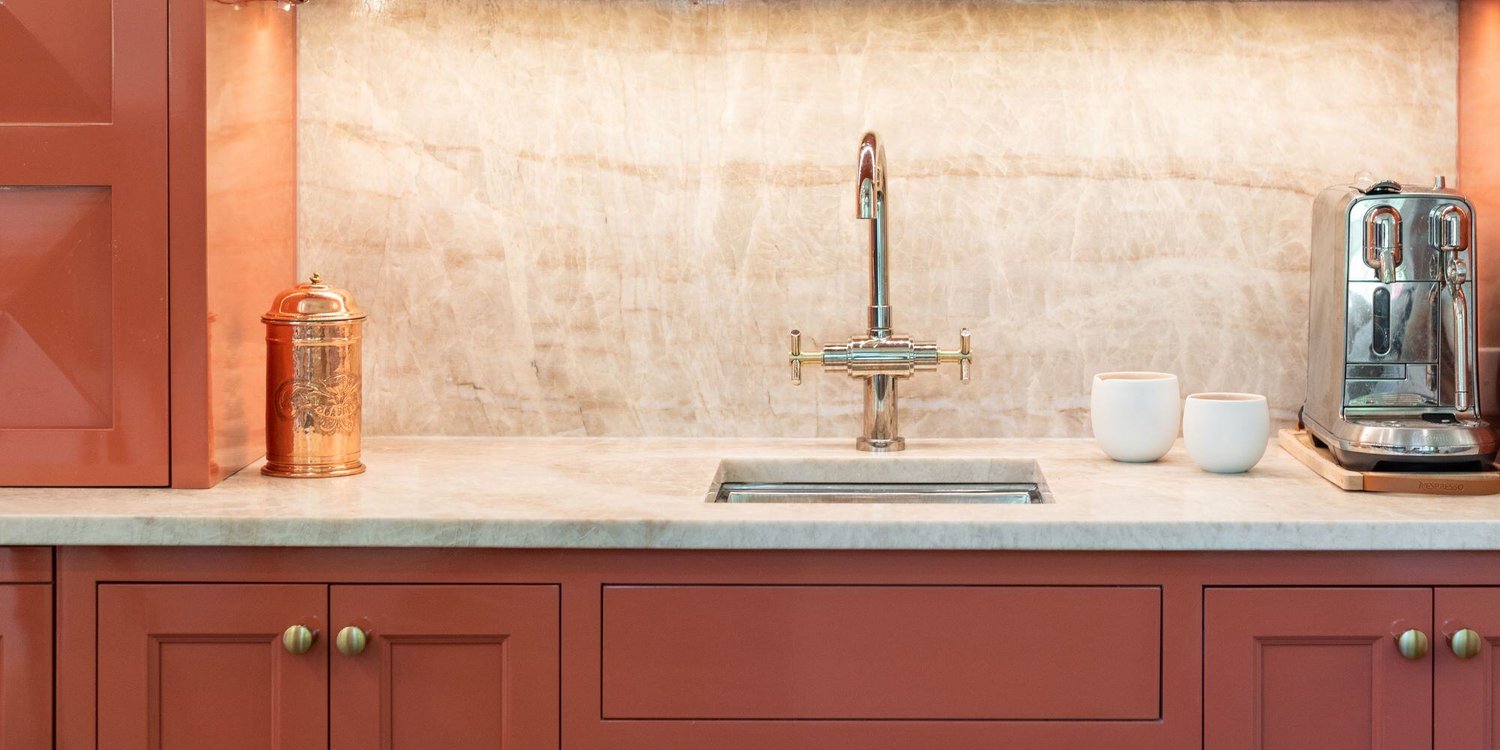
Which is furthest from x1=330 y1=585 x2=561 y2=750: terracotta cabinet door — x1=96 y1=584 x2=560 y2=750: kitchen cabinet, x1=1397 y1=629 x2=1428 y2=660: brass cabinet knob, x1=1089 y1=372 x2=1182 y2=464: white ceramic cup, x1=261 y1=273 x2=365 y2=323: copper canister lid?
x1=1397 y1=629 x2=1428 y2=660: brass cabinet knob

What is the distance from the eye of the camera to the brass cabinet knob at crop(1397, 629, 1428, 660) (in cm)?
145

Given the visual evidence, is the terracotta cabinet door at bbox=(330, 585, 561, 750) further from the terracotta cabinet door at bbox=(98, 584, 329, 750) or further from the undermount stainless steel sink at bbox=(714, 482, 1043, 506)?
the undermount stainless steel sink at bbox=(714, 482, 1043, 506)

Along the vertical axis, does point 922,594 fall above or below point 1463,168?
below

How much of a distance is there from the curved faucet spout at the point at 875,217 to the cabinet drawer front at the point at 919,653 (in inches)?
22.9

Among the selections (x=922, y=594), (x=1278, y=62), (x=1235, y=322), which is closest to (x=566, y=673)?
(x=922, y=594)

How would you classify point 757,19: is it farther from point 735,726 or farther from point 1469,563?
point 1469,563

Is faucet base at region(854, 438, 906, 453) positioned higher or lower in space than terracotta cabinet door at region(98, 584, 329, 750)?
higher

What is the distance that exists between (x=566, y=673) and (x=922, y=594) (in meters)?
0.41

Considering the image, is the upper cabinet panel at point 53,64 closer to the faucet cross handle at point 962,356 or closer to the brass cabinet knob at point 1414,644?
the faucet cross handle at point 962,356

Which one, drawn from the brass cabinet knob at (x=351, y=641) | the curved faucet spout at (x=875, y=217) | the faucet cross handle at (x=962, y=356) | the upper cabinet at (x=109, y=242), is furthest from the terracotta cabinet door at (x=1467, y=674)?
the upper cabinet at (x=109, y=242)

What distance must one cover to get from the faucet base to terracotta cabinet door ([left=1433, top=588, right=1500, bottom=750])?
2.50ft

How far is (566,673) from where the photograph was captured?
1490 mm

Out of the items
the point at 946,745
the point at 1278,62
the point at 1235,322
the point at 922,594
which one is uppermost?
the point at 1278,62

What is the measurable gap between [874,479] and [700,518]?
0.53 m
